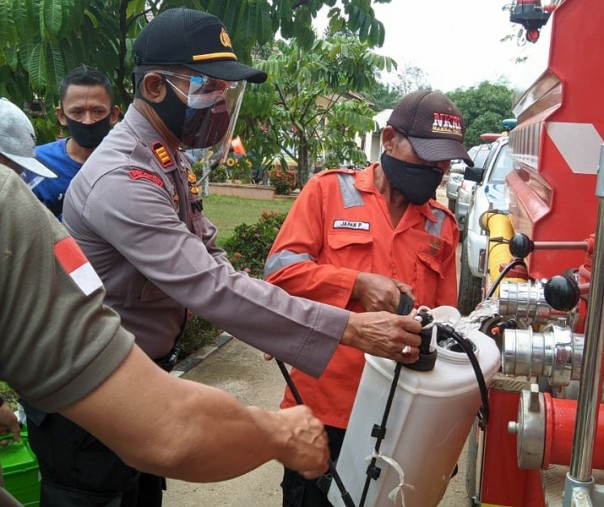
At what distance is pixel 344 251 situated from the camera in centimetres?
243

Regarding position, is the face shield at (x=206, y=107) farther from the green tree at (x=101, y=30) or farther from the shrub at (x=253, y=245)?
the shrub at (x=253, y=245)

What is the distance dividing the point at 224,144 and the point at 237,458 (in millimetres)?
1575

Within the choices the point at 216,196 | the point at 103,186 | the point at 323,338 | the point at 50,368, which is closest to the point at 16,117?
the point at 103,186

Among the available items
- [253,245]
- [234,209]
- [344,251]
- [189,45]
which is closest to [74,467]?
[344,251]

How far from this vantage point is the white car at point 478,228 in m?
6.55

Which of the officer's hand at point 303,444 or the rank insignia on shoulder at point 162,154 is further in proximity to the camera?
the rank insignia on shoulder at point 162,154

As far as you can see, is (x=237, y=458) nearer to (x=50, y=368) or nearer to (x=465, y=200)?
(x=50, y=368)

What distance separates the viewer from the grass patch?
14.1 metres

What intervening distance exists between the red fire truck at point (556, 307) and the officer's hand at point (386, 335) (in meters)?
0.26

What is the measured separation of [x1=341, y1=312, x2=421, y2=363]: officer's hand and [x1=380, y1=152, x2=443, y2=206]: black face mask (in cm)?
68

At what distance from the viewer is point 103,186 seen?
1867mm

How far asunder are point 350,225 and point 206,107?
2.15ft

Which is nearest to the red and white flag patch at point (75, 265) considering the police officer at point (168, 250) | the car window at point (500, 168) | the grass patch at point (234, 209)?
the police officer at point (168, 250)

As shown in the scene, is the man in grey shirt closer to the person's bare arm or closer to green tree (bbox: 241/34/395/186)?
the person's bare arm
